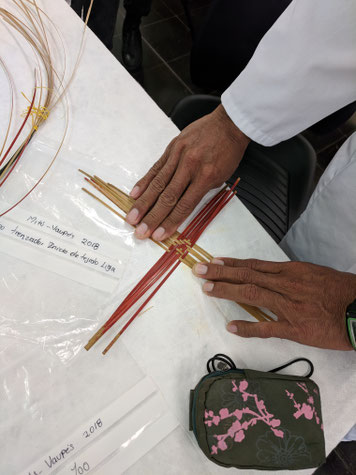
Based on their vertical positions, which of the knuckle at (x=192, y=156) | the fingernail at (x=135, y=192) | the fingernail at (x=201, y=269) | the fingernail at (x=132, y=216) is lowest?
the fingernail at (x=201, y=269)

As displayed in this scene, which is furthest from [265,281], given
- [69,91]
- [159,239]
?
[69,91]

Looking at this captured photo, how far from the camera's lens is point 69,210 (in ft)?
2.55

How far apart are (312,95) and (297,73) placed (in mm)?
73

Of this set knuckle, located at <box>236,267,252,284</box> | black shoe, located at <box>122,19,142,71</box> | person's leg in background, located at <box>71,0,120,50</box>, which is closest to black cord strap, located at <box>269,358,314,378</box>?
knuckle, located at <box>236,267,252,284</box>

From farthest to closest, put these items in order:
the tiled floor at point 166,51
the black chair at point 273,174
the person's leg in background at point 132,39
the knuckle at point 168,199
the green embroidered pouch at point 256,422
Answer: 1. the tiled floor at point 166,51
2. the person's leg in background at point 132,39
3. the black chair at point 273,174
4. the knuckle at point 168,199
5. the green embroidered pouch at point 256,422

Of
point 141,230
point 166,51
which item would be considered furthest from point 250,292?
point 166,51

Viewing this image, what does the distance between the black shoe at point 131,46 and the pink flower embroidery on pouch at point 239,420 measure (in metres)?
2.07

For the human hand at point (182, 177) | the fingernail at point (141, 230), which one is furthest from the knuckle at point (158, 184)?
the fingernail at point (141, 230)

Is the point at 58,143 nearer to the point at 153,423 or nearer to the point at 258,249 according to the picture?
the point at 258,249

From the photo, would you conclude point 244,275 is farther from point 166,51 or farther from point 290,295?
point 166,51

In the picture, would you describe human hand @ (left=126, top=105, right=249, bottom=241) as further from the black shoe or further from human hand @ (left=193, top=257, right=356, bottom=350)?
the black shoe

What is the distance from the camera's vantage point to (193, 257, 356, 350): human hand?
0.69 m

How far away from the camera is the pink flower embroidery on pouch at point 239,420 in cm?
58

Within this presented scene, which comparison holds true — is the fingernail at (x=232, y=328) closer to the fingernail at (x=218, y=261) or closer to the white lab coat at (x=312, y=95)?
the fingernail at (x=218, y=261)
